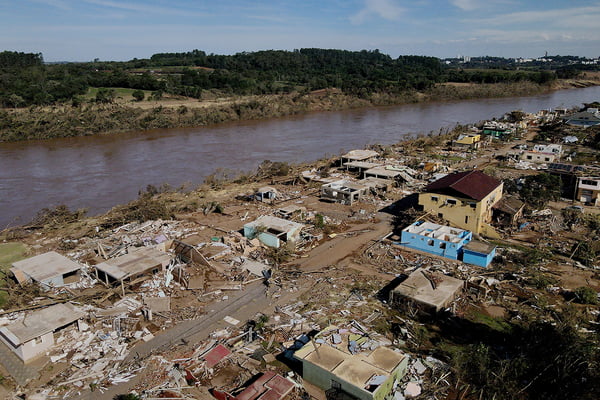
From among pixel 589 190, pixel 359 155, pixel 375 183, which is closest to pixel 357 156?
pixel 359 155

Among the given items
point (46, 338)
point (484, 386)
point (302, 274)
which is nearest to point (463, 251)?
point (302, 274)

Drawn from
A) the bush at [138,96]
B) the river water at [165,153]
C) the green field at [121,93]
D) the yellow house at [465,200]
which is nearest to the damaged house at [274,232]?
the yellow house at [465,200]

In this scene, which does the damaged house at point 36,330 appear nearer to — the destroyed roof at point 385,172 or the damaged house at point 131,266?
the damaged house at point 131,266

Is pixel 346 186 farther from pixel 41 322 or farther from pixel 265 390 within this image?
pixel 41 322

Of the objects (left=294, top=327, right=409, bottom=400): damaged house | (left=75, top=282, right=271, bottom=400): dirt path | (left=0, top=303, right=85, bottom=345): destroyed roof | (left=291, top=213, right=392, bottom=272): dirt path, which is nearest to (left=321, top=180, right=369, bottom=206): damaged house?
(left=291, top=213, right=392, bottom=272): dirt path

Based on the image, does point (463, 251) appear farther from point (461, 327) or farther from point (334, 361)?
point (334, 361)

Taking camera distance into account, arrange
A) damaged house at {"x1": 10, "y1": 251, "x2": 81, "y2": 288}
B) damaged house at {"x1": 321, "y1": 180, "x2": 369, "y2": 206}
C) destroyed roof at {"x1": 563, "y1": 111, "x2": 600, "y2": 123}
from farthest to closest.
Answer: destroyed roof at {"x1": 563, "y1": 111, "x2": 600, "y2": 123}
damaged house at {"x1": 321, "y1": 180, "x2": 369, "y2": 206}
damaged house at {"x1": 10, "y1": 251, "x2": 81, "y2": 288}

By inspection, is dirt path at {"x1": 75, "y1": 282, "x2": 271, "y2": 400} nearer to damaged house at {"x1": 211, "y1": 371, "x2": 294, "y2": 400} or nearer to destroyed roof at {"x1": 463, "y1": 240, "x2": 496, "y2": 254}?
damaged house at {"x1": 211, "y1": 371, "x2": 294, "y2": 400}
